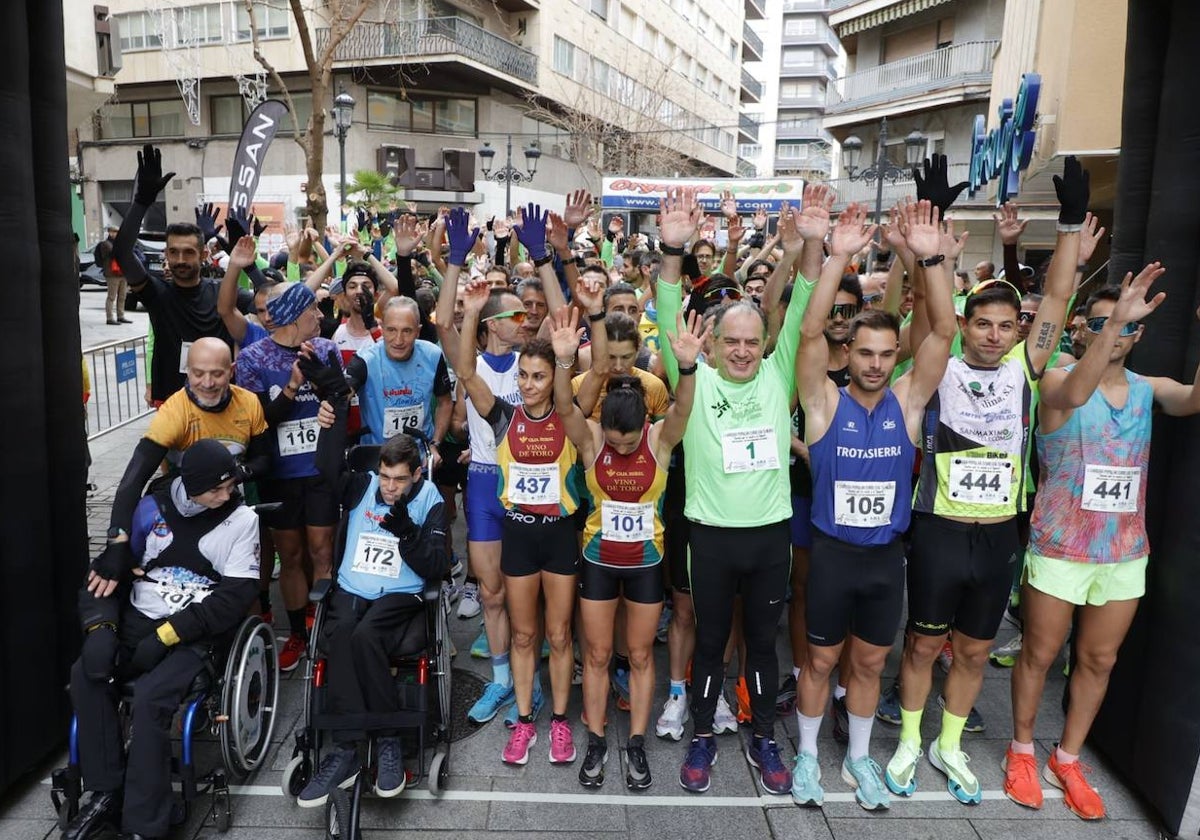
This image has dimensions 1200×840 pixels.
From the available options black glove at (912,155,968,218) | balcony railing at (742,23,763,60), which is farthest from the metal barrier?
balcony railing at (742,23,763,60)

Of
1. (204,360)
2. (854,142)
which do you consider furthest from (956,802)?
(854,142)

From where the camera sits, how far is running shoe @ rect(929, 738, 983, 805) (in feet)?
11.9

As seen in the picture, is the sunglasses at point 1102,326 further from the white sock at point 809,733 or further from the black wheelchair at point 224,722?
the black wheelchair at point 224,722

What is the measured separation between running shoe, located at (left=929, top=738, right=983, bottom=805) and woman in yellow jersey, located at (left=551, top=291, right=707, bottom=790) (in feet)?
4.51

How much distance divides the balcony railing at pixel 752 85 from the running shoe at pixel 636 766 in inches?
2511

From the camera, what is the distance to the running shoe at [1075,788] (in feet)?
11.6

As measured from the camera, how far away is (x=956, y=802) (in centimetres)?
363

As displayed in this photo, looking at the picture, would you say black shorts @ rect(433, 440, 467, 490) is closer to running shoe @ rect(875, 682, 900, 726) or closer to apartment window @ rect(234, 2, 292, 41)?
running shoe @ rect(875, 682, 900, 726)

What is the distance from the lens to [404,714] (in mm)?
3477

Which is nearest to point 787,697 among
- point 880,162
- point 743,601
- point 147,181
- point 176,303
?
point 743,601

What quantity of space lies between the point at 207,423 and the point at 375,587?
4.17 feet

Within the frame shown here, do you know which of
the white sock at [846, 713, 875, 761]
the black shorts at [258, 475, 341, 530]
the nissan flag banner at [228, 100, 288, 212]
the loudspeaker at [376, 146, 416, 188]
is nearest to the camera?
the white sock at [846, 713, 875, 761]

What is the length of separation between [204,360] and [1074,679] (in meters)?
4.40

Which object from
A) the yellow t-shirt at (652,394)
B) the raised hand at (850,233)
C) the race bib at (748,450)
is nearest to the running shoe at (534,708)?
the yellow t-shirt at (652,394)
